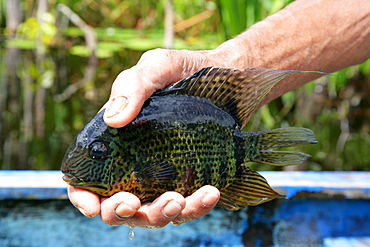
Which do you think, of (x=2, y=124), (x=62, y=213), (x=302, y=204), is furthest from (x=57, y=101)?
(x=302, y=204)

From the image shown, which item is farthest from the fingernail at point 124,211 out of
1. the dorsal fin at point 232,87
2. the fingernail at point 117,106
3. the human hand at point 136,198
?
the dorsal fin at point 232,87

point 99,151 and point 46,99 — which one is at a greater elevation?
point 99,151

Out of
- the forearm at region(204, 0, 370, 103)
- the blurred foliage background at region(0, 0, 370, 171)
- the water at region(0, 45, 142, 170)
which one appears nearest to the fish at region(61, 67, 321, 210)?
the forearm at region(204, 0, 370, 103)

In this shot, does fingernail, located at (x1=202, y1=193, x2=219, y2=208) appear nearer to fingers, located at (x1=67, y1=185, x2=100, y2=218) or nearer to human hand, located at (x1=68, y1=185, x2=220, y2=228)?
human hand, located at (x1=68, y1=185, x2=220, y2=228)

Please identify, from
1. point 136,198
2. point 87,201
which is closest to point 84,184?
point 87,201

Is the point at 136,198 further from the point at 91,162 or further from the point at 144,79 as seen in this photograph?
the point at 144,79


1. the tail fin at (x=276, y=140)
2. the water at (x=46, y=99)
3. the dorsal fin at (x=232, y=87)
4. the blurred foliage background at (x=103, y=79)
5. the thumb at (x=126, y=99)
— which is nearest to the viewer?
the thumb at (x=126, y=99)

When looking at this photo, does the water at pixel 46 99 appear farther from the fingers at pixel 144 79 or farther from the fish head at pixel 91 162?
the fish head at pixel 91 162
